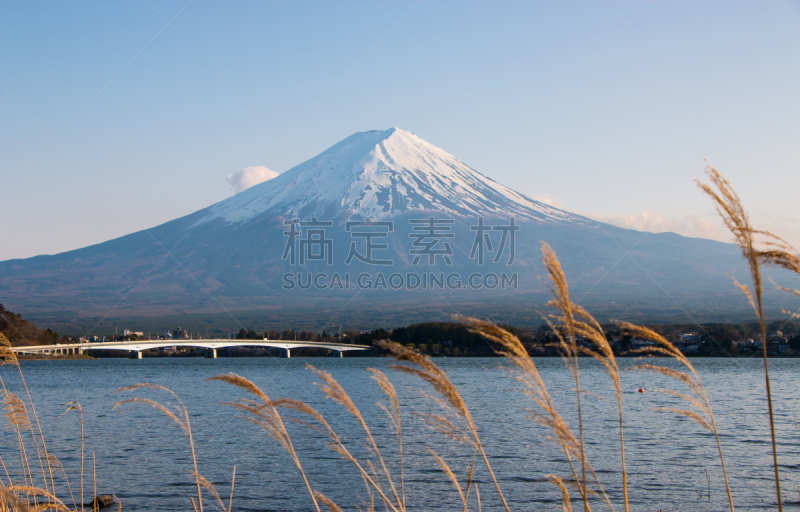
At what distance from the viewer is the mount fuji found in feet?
501

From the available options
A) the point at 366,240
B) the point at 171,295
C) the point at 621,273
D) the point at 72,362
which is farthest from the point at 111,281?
the point at 621,273

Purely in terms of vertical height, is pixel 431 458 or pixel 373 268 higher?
pixel 373 268

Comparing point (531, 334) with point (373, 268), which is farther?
point (373, 268)

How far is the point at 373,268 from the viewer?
18362 cm

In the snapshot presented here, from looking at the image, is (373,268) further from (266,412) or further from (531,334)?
(266,412)

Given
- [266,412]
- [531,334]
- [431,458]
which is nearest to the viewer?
[266,412]

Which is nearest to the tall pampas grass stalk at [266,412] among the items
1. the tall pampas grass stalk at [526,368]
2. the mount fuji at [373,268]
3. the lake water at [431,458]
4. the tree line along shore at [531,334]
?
the tall pampas grass stalk at [526,368]

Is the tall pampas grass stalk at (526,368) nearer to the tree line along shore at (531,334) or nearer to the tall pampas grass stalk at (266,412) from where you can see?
the tall pampas grass stalk at (266,412)

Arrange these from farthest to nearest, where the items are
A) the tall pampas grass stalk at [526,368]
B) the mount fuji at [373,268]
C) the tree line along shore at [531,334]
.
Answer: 1. the mount fuji at [373,268]
2. the tree line along shore at [531,334]
3. the tall pampas grass stalk at [526,368]

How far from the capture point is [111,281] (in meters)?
182

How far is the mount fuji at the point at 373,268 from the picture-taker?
15275 centimetres

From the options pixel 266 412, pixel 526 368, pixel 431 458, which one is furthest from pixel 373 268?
pixel 526 368

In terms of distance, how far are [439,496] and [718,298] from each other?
152 m

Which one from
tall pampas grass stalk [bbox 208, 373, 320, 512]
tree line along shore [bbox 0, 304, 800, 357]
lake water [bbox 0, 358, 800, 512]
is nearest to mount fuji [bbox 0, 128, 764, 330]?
tree line along shore [bbox 0, 304, 800, 357]
